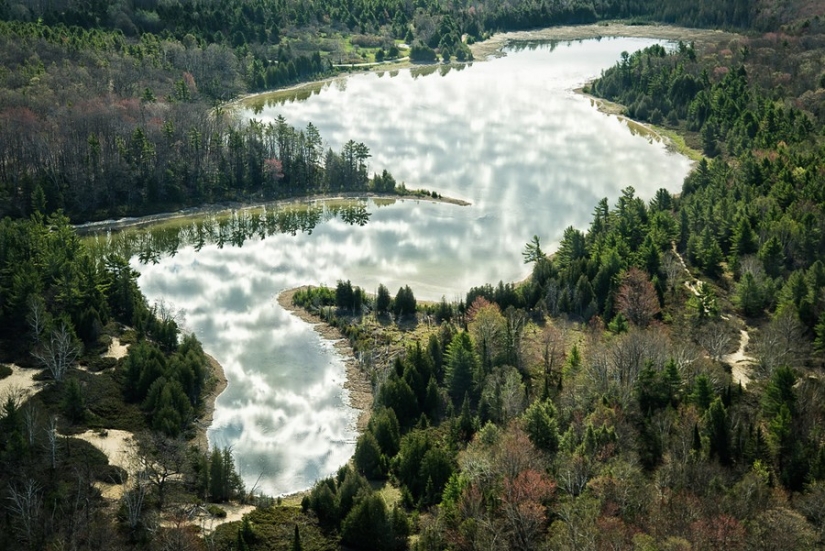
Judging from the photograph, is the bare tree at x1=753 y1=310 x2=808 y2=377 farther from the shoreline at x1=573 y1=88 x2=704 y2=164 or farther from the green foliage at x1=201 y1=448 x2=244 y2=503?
the shoreline at x1=573 y1=88 x2=704 y2=164

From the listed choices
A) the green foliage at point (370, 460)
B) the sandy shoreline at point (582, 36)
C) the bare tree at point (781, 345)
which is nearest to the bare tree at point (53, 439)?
the green foliage at point (370, 460)

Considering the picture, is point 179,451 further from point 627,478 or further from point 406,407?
point 627,478

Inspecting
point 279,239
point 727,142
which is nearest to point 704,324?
point 279,239

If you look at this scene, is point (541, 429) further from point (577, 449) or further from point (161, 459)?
point (161, 459)

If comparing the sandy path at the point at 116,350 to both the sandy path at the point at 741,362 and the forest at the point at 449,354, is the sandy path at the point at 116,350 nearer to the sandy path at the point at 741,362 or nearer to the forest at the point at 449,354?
the forest at the point at 449,354

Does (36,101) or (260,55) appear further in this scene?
(260,55)

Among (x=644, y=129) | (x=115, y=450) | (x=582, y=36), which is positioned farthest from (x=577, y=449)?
(x=582, y=36)

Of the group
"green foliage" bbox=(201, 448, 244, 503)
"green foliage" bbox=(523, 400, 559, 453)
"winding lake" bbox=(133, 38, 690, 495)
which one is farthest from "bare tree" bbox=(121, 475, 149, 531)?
"green foliage" bbox=(523, 400, 559, 453)
